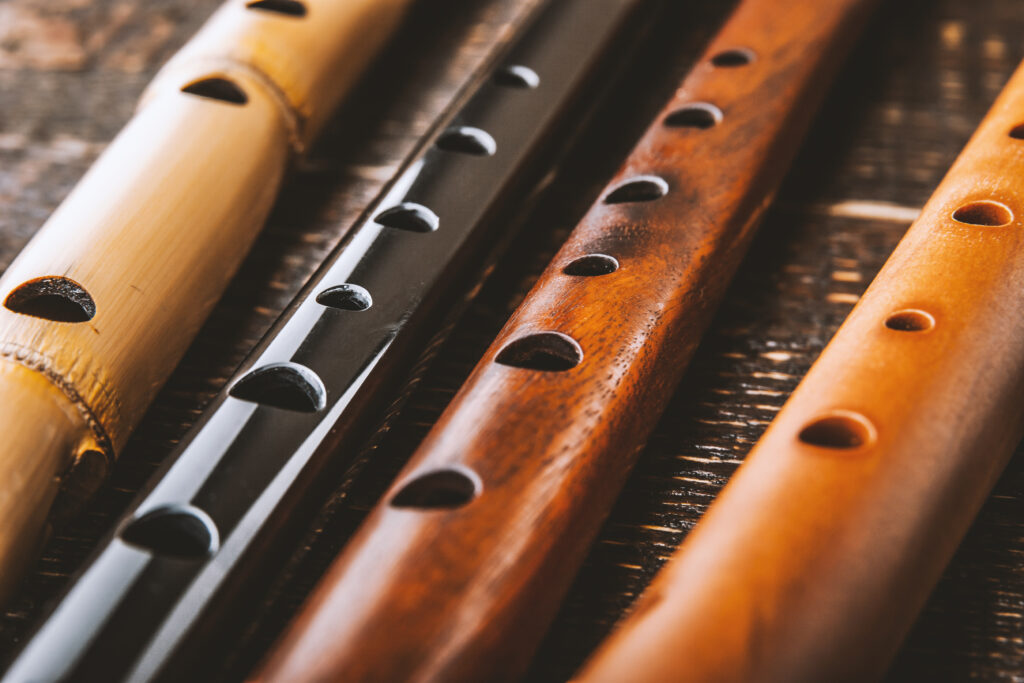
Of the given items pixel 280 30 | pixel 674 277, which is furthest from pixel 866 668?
pixel 280 30

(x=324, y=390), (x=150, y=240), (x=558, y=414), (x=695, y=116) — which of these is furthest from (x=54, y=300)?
(x=695, y=116)

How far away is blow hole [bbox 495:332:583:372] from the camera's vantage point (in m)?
0.43

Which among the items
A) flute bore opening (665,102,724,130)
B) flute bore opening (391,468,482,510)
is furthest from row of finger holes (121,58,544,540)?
flute bore opening (665,102,724,130)

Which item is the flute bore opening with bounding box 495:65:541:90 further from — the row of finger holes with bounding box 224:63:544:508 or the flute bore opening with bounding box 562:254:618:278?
the flute bore opening with bounding box 562:254:618:278

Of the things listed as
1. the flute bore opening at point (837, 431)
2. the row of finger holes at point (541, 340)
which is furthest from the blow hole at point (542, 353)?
the flute bore opening at point (837, 431)

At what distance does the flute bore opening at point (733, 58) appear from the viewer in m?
0.59

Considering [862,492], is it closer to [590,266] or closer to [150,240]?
[590,266]

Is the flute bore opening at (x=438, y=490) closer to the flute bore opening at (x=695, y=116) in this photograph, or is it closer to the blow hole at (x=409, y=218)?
the blow hole at (x=409, y=218)

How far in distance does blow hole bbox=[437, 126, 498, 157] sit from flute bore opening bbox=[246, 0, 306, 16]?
15 centimetres

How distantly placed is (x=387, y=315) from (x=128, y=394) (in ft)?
0.43

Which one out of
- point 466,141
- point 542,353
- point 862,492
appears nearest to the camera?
point 862,492

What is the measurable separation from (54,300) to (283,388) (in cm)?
13

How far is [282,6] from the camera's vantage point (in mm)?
629

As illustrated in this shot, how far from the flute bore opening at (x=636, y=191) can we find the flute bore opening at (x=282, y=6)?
247 millimetres
